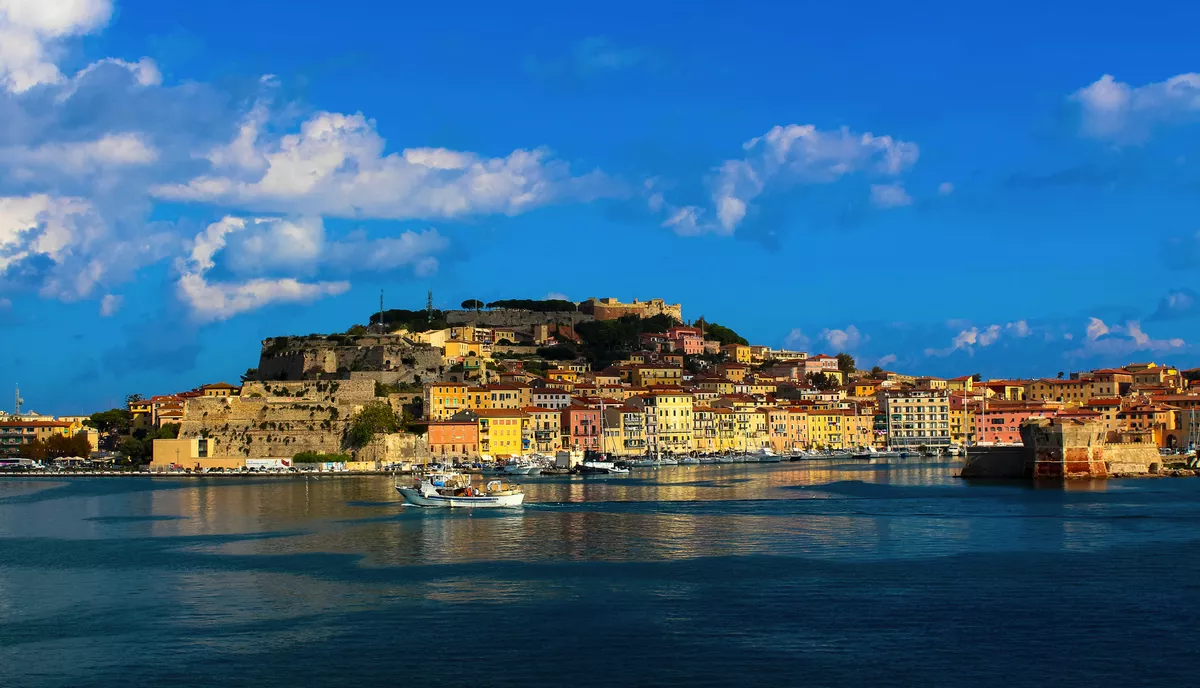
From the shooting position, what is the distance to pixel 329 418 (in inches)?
2803

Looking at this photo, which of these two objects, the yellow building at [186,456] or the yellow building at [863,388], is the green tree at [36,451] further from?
the yellow building at [863,388]

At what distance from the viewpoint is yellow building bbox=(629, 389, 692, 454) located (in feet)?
268

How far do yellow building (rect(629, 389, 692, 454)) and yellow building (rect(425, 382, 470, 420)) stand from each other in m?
12.1

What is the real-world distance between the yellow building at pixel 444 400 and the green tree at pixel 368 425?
3019 millimetres

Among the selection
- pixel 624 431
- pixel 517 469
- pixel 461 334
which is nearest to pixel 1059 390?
pixel 624 431

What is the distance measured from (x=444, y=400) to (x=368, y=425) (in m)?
6.25

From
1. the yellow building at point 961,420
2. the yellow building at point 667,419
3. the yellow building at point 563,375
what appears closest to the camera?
the yellow building at point 667,419

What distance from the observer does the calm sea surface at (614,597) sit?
50.9 ft

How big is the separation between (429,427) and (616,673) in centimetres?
5708

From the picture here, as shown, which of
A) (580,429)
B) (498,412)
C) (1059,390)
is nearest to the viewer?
(498,412)

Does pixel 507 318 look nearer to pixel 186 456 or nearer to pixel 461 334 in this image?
pixel 461 334

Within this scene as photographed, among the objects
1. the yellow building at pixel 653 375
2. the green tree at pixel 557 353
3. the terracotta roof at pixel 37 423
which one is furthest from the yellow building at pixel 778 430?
the terracotta roof at pixel 37 423

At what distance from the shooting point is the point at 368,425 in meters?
69.6

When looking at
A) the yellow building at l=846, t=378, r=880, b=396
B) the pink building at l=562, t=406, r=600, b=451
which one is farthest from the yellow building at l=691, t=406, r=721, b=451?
the yellow building at l=846, t=378, r=880, b=396
